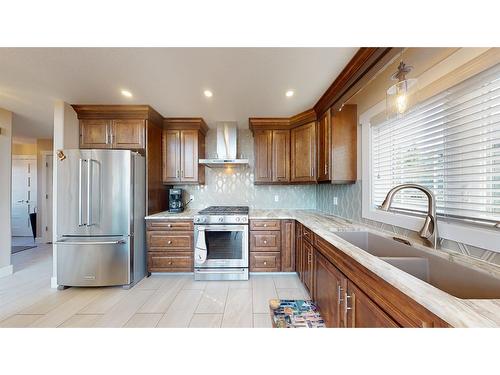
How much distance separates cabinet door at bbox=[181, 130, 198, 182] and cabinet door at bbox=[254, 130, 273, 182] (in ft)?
3.19

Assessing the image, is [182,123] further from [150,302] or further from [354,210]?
[354,210]

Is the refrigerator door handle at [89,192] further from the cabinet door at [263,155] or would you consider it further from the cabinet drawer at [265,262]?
the cabinet door at [263,155]

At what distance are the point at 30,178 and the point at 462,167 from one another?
25.6ft

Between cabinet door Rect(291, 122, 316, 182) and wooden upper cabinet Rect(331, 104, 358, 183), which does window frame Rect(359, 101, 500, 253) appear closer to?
wooden upper cabinet Rect(331, 104, 358, 183)

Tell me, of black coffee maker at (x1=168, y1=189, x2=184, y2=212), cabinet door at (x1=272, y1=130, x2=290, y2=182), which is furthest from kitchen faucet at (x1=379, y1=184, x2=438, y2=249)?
black coffee maker at (x1=168, y1=189, x2=184, y2=212)

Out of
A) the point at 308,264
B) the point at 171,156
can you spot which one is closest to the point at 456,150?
the point at 308,264

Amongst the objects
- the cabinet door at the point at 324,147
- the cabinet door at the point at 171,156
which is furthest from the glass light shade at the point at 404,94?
the cabinet door at the point at 171,156

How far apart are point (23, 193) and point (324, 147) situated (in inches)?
285

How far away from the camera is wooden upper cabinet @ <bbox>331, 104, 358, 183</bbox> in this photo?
228 cm

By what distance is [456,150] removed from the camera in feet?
3.88

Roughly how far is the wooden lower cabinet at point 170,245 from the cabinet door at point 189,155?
2.52 ft

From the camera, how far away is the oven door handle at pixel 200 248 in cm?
261
